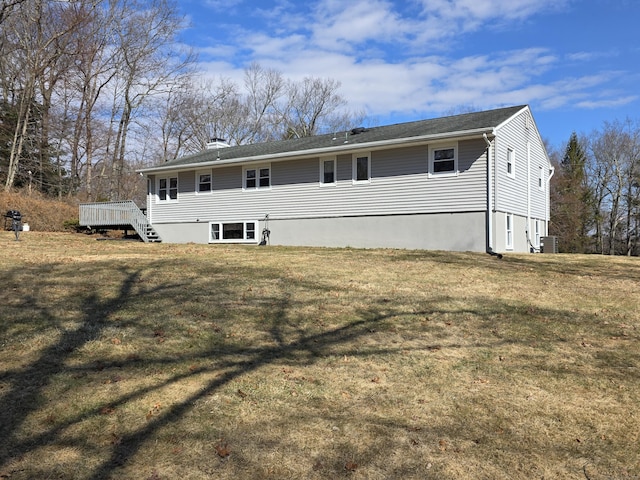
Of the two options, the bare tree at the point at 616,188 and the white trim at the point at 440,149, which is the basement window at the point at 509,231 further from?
the bare tree at the point at 616,188

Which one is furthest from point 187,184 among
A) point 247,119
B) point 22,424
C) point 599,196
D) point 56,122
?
point 599,196

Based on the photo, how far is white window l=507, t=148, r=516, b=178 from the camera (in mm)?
17112

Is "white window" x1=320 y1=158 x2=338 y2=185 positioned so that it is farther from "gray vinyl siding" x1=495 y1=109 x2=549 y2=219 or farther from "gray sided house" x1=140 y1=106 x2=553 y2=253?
"gray vinyl siding" x1=495 y1=109 x2=549 y2=219

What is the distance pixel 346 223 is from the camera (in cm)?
1803

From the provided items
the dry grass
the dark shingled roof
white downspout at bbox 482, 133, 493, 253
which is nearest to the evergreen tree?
the dark shingled roof

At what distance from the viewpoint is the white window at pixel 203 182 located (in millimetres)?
21469

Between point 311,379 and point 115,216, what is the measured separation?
19.6 metres

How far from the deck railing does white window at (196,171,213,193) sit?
285 centimetres

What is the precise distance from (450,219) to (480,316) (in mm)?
9287

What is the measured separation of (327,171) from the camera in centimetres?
1858

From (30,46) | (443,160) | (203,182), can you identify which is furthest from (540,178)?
(30,46)

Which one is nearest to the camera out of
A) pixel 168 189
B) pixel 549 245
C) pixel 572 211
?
pixel 549 245

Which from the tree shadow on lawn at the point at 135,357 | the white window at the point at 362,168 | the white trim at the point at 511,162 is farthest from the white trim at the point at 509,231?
the tree shadow on lawn at the point at 135,357

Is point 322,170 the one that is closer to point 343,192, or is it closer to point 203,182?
point 343,192
